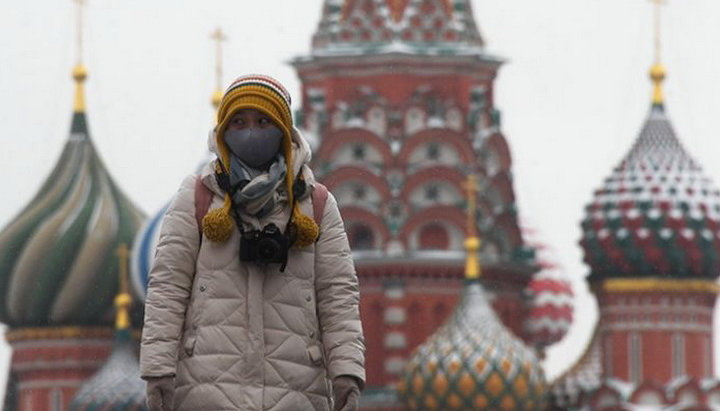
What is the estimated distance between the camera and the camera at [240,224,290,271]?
39.2 feet

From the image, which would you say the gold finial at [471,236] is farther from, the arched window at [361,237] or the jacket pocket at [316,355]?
the jacket pocket at [316,355]

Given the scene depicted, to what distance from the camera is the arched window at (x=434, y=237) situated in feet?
193

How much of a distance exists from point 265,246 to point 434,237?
47.2 meters

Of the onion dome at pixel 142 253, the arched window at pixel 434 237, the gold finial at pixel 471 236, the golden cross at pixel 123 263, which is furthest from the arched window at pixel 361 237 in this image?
the golden cross at pixel 123 263

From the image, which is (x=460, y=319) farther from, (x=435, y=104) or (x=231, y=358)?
(x=231, y=358)

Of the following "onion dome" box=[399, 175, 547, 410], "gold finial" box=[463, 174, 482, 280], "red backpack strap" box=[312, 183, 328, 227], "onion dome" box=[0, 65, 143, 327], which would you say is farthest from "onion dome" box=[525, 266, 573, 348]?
"red backpack strap" box=[312, 183, 328, 227]

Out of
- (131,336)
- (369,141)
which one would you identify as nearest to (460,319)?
(369,141)

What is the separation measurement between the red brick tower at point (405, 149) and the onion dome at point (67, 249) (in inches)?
217

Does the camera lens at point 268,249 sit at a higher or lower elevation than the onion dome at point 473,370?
higher

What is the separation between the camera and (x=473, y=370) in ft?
181

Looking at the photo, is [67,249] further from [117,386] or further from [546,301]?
[546,301]

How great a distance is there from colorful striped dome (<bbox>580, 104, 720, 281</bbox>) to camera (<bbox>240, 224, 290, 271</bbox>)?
45.8 meters

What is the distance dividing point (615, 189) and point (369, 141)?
4018mm

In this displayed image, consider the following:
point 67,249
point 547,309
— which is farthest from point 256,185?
point 547,309
